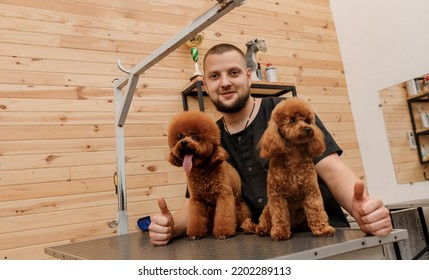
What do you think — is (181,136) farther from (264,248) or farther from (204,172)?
(264,248)

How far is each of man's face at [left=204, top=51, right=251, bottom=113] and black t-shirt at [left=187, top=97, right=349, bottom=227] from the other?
0.09 meters

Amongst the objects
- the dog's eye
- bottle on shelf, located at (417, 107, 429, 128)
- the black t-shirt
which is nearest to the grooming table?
the black t-shirt

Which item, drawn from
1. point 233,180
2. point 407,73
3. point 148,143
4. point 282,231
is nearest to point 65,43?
point 148,143

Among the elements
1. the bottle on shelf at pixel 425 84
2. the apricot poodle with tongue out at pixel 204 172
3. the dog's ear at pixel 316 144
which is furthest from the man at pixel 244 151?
the bottle on shelf at pixel 425 84

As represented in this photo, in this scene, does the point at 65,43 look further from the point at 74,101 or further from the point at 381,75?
the point at 381,75

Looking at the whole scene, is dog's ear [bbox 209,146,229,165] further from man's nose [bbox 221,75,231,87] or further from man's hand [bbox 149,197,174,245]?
man's nose [bbox 221,75,231,87]

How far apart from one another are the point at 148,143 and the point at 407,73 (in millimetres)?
1809

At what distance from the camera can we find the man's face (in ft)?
3.65

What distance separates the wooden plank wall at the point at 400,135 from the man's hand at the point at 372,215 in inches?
74.4

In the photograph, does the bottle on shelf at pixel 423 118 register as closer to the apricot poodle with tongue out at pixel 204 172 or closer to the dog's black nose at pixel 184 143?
the apricot poodle with tongue out at pixel 204 172

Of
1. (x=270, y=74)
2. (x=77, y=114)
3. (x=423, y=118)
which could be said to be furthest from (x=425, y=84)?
(x=77, y=114)

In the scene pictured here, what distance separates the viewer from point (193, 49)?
2150mm

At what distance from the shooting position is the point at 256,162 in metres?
1.11

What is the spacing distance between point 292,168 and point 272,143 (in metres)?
0.07
